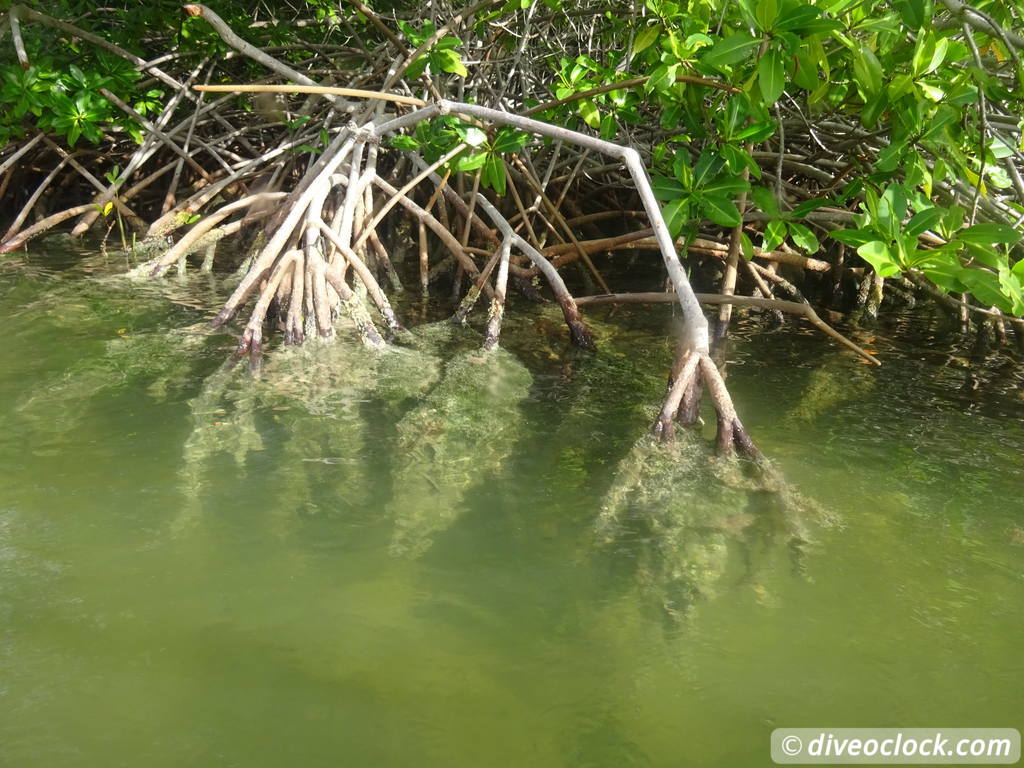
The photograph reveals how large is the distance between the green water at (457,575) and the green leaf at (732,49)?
118 cm

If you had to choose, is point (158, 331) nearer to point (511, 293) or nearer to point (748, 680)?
point (511, 293)

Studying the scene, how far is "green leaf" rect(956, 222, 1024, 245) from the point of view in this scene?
7.84ft

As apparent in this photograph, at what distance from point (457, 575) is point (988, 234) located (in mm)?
1724

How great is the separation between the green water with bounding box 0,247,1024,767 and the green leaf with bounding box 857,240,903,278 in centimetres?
63

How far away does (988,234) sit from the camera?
2.43 m

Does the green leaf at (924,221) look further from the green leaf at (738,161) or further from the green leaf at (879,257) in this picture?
the green leaf at (738,161)

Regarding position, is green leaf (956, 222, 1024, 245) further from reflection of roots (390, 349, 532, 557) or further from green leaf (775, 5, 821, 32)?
reflection of roots (390, 349, 532, 557)

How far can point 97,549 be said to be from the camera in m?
2.05

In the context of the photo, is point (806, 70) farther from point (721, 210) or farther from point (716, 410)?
point (716, 410)

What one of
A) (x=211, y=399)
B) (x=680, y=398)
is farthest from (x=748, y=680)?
(x=211, y=399)

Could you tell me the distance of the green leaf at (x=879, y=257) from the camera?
241 centimetres

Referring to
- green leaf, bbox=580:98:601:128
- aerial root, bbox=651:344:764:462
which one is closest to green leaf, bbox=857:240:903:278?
aerial root, bbox=651:344:764:462

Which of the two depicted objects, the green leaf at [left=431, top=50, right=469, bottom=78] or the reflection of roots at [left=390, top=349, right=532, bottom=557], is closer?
the reflection of roots at [left=390, top=349, right=532, bottom=557]

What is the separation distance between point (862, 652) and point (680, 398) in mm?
967
